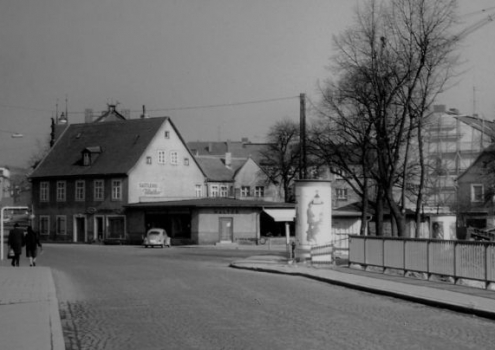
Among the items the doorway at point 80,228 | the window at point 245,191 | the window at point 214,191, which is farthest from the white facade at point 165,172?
the window at point 245,191

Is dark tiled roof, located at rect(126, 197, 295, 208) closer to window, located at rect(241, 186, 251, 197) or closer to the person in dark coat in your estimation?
window, located at rect(241, 186, 251, 197)

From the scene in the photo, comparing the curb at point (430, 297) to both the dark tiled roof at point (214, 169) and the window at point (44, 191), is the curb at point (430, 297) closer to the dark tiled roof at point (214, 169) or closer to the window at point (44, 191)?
the window at point (44, 191)

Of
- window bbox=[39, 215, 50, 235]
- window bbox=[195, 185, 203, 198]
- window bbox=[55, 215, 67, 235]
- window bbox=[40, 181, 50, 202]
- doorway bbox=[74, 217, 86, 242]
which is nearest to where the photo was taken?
doorway bbox=[74, 217, 86, 242]

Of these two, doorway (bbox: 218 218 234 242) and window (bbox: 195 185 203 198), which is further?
window (bbox: 195 185 203 198)

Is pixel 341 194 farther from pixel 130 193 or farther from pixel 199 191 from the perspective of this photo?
pixel 130 193

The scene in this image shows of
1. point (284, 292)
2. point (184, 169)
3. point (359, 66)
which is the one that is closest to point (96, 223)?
point (184, 169)

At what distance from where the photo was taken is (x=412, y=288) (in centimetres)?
2042

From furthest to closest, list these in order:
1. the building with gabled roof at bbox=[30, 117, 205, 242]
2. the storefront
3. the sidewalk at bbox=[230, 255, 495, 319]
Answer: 1. the building with gabled roof at bbox=[30, 117, 205, 242]
2. the storefront
3. the sidewalk at bbox=[230, 255, 495, 319]

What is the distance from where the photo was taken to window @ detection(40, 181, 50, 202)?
8231 cm

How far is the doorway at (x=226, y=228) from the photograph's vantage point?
2721 inches

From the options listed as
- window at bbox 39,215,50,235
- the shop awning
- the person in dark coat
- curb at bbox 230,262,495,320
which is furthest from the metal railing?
window at bbox 39,215,50,235

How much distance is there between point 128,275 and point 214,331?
15.6m

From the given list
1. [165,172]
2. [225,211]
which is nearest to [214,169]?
[165,172]

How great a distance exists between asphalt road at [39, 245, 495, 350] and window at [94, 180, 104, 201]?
54.0m
